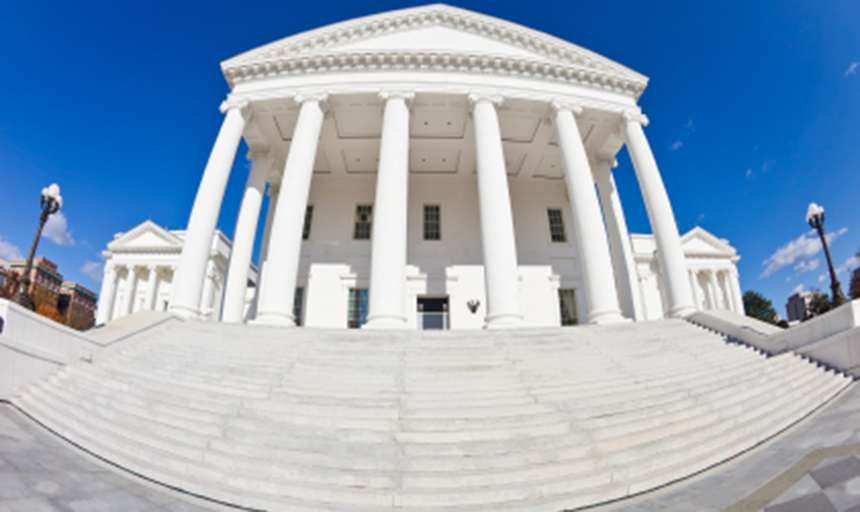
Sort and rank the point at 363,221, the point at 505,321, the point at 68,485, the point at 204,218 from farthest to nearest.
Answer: the point at 363,221 < the point at 204,218 < the point at 505,321 < the point at 68,485

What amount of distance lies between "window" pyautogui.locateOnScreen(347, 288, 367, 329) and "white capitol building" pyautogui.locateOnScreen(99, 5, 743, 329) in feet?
0.30

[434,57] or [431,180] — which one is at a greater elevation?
[434,57]

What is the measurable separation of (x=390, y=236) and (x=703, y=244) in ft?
129

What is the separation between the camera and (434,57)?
1930cm

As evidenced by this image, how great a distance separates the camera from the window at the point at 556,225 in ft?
87.7

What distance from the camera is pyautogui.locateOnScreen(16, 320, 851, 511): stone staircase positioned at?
5.04 metres

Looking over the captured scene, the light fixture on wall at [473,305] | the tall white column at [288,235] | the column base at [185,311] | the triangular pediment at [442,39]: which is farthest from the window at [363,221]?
the column base at [185,311]

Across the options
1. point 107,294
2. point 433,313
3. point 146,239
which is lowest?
point 433,313

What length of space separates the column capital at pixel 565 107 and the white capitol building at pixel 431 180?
11cm

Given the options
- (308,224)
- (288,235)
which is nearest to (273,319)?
(288,235)

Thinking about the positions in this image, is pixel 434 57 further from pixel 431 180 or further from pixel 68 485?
pixel 68 485

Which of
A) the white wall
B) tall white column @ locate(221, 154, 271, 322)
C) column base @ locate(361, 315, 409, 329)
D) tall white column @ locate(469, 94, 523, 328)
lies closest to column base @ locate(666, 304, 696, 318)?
tall white column @ locate(469, 94, 523, 328)

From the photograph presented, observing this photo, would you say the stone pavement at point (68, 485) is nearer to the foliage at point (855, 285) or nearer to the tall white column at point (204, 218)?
the tall white column at point (204, 218)

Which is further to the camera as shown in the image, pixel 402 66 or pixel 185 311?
pixel 402 66
